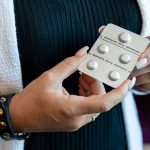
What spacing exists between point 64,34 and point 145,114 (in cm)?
51

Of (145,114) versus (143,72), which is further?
(145,114)

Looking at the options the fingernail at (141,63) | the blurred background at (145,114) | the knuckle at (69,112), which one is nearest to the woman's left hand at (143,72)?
the fingernail at (141,63)

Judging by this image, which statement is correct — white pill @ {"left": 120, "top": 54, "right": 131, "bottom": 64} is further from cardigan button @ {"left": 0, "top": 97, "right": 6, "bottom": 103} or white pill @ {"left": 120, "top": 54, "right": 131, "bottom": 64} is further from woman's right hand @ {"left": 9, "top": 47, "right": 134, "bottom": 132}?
cardigan button @ {"left": 0, "top": 97, "right": 6, "bottom": 103}

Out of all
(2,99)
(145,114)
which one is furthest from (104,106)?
(145,114)

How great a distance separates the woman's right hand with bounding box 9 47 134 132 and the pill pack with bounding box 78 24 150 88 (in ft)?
0.04

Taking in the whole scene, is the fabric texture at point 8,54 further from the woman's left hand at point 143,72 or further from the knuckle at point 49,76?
the woman's left hand at point 143,72

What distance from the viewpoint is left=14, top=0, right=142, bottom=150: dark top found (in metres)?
0.48

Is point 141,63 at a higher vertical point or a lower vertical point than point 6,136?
higher

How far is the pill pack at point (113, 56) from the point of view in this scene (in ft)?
1.42

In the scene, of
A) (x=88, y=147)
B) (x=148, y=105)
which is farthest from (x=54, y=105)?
(x=148, y=105)

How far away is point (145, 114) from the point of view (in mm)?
921

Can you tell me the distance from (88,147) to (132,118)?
119mm

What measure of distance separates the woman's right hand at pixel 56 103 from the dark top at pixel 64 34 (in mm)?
63

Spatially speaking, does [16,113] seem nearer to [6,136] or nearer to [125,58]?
[6,136]
